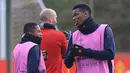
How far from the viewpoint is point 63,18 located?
2588 cm

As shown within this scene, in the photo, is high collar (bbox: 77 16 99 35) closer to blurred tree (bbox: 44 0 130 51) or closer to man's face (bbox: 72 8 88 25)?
man's face (bbox: 72 8 88 25)

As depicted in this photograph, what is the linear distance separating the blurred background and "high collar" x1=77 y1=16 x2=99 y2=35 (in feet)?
15.6

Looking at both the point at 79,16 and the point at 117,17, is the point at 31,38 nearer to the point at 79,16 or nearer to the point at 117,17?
the point at 79,16

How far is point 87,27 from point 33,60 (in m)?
0.81

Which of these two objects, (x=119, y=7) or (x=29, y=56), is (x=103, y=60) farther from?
(x=119, y=7)

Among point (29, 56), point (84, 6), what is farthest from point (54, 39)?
point (84, 6)

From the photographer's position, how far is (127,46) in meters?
28.1

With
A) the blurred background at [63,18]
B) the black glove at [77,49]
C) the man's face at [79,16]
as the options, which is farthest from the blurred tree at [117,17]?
the black glove at [77,49]

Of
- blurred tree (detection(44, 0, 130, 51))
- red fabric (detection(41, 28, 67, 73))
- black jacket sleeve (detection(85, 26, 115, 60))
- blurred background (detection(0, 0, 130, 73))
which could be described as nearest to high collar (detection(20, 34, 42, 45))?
red fabric (detection(41, 28, 67, 73))

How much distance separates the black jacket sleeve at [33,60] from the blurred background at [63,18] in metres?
4.15

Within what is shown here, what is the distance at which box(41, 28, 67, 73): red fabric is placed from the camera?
6418 mm

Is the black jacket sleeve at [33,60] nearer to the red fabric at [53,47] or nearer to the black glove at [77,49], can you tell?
the black glove at [77,49]

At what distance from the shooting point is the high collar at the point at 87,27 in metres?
5.10

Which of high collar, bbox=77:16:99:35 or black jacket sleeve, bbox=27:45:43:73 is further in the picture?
black jacket sleeve, bbox=27:45:43:73
